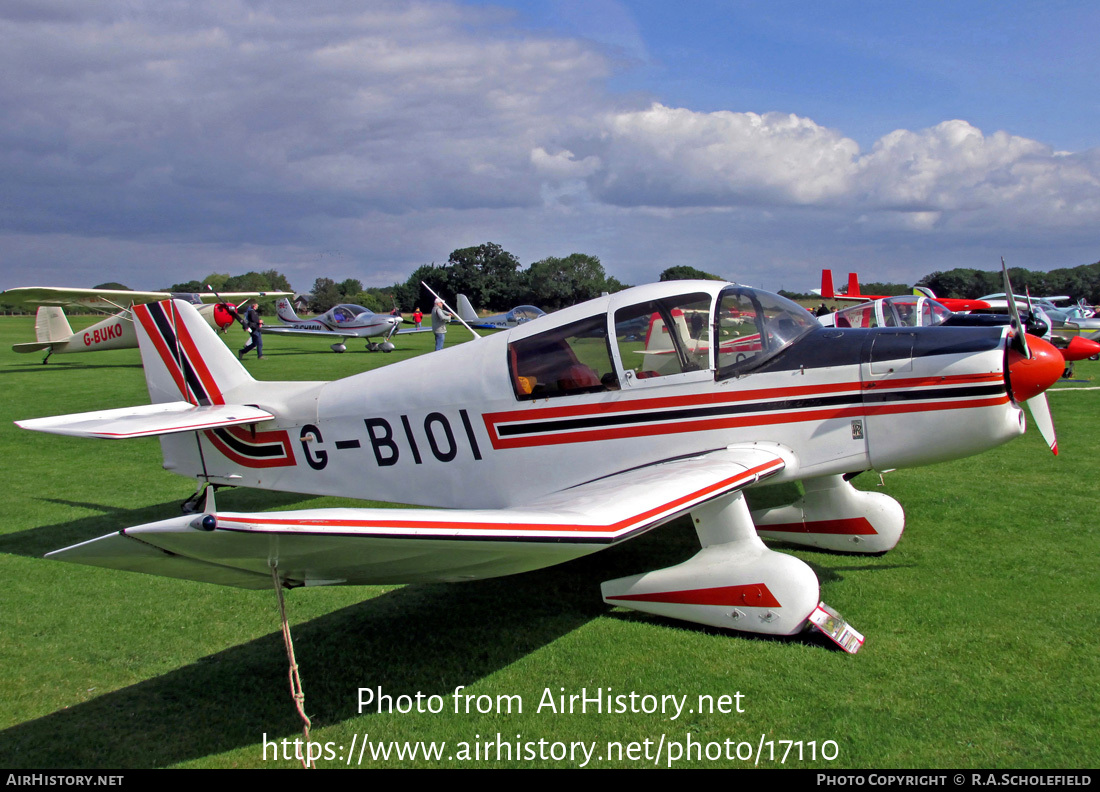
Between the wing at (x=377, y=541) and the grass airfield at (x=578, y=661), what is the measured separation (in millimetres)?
794

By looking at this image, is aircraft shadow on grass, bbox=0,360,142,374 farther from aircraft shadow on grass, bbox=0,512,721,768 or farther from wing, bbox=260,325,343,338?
aircraft shadow on grass, bbox=0,512,721,768

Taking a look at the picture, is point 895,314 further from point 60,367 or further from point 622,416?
point 60,367

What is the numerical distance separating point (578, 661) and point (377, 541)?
5.51 feet

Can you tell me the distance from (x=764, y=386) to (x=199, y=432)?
4931mm

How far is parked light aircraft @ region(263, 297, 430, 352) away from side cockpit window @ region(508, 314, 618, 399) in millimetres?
22613

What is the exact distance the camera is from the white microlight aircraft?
419 centimetres

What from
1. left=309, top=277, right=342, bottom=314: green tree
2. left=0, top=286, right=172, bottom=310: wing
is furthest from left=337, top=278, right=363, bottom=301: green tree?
left=0, top=286, right=172, bottom=310: wing

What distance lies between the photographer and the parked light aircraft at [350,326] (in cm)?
2883

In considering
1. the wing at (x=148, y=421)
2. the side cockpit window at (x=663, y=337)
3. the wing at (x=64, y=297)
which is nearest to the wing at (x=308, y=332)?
the wing at (x=64, y=297)

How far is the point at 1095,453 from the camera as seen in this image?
28.8 feet

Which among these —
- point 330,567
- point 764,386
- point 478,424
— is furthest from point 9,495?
point 764,386

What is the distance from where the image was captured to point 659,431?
5.02 metres

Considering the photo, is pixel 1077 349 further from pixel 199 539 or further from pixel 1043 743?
pixel 199 539

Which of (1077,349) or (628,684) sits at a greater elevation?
(1077,349)
